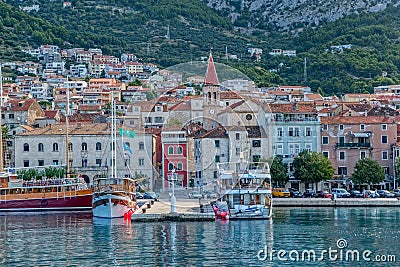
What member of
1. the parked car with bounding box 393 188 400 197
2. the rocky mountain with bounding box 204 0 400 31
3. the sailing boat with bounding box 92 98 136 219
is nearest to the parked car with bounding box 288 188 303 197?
the parked car with bounding box 393 188 400 197

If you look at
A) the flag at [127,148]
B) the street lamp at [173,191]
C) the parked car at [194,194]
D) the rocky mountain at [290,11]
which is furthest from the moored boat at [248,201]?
the rocky mountain at [290,11]

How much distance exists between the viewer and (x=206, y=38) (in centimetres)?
17475

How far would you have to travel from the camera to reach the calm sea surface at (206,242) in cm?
3619

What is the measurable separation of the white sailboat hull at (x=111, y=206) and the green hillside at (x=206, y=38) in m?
74.9

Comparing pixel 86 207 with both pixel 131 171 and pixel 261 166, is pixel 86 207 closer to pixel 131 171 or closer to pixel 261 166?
pixel 131 171

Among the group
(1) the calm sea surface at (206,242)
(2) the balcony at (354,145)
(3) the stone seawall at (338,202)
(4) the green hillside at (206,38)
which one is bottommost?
(1) the calm sea surface at (206,242)

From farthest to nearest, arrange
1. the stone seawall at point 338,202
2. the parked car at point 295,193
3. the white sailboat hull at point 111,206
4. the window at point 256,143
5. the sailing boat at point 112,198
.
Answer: the parked car at point 295,193, the stone seawall at point 338,202, the sailing boat at point 112,198, the white sailboat hull at point 111,206, the window at point 256,143

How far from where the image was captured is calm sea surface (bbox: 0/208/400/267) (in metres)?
36.2

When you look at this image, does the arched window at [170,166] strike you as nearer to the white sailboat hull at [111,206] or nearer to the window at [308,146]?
the white sailboat hull at [111,206]

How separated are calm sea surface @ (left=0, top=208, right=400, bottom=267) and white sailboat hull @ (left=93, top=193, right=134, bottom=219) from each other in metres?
0.80

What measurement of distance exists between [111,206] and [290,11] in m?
132

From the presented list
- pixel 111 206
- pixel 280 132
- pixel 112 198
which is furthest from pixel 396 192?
pixel 111 206

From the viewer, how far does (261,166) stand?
1780 inches

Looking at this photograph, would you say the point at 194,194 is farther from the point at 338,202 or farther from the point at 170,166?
the point at 338,202
